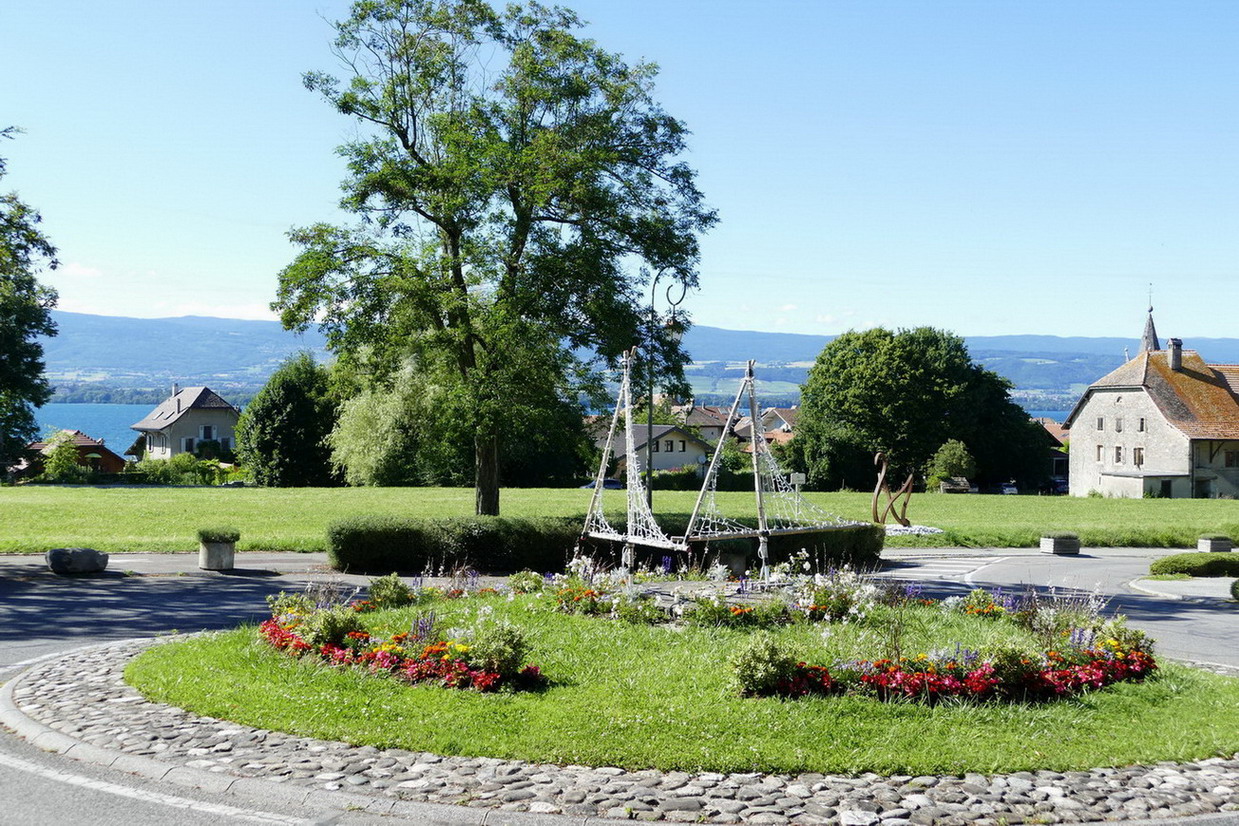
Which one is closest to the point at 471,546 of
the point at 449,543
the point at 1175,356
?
the point at 449,543

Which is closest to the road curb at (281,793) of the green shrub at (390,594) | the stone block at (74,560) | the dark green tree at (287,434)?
the green shrub at (390,594)

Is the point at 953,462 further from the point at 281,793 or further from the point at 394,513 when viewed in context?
the point at 281,793

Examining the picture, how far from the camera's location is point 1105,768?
8.52 meters

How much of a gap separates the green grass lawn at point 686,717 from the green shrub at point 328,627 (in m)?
0.41

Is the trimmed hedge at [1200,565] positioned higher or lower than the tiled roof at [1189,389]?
lower

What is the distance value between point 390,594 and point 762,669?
6978mm

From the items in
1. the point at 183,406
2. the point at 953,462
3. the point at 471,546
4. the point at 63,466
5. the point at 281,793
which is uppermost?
the point at 183,406

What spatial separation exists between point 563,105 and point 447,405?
843 centimetres

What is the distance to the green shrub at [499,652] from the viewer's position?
1028 cm

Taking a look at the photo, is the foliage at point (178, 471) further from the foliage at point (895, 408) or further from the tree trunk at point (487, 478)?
the tree trunk at point (487, 478)

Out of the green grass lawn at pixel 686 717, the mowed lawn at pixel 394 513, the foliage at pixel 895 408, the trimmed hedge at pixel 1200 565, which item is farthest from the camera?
the foliage at pixel 895 408

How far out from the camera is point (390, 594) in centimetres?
1510

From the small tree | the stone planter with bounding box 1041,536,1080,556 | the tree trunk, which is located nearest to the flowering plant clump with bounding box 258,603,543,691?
the tree trunk

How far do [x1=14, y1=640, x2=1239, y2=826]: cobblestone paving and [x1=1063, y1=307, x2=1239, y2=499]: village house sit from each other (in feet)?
217
